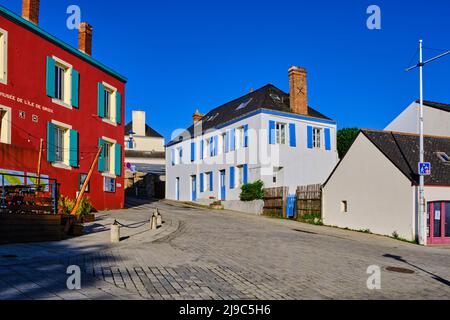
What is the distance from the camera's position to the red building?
1645 centimetres

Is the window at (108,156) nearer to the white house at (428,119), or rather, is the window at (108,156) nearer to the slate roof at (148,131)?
the white house at (428,119)

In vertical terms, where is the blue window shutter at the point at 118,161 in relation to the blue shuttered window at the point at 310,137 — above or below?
below

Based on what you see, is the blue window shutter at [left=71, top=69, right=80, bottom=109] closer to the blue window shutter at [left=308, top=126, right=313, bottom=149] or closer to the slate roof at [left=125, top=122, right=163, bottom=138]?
the blue window shutter at [left=308, top=126, right=313, bottom=149]

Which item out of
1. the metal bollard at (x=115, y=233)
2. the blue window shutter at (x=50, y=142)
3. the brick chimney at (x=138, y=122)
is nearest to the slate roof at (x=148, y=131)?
the brick chimney at (x=138, y=122)

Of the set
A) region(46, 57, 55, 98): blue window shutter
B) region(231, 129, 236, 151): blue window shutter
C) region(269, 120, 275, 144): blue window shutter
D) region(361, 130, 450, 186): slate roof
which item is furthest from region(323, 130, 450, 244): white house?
region(46, 57, 55, 98): blue window shutter

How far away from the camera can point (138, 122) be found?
2151 inches

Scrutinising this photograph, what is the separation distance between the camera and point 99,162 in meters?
22.0

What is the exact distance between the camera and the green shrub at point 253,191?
26.8m

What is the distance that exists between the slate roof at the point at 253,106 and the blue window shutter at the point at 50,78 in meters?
12.9

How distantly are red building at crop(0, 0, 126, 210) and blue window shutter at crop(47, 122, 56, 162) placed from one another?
0.01 meters

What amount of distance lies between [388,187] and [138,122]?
40.0 metres

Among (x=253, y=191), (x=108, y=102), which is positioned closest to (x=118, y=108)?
(x=108, y=102)
